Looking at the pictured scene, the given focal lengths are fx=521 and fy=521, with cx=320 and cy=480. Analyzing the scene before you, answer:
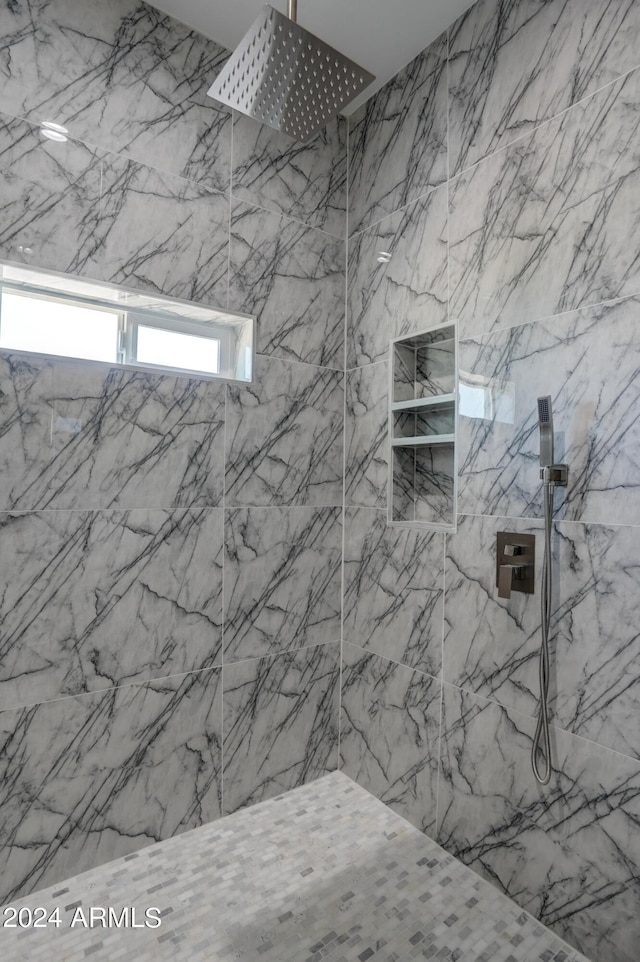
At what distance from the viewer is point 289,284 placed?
201 centimetres

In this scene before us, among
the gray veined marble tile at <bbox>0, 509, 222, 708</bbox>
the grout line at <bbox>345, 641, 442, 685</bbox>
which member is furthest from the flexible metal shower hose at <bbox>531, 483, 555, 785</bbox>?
the gray veined marble tile at <bbox>0, 509, 222, 708</bbox>

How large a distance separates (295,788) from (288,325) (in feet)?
5.91

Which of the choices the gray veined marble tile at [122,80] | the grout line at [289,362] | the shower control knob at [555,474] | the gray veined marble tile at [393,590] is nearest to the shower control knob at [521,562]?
the shower control knob at [555,474]

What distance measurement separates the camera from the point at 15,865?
1.47 m

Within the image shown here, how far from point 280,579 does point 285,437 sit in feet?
1.78

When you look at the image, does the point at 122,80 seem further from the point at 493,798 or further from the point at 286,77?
the point at 493,798

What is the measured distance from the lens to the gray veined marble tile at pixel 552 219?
4.18 feet

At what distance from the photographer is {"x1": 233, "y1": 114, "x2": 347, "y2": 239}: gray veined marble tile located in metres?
1.89

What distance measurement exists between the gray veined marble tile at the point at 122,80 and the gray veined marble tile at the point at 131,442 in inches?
29.0

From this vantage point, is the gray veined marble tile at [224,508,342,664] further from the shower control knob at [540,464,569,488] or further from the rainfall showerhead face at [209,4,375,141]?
the rainfall showerhead face at [209,4,375,141]

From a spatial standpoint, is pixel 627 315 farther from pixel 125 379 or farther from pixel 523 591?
pixel 125 379

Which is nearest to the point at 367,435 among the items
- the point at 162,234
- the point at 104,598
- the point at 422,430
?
the point at 422,430

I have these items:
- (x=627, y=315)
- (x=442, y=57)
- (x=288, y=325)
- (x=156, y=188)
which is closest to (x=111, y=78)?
(x=156, y=188)

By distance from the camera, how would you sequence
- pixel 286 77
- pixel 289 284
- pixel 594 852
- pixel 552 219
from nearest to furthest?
pixel 286 77 → pixel 594 852 → pixel 552 219 → pixel 289 284
